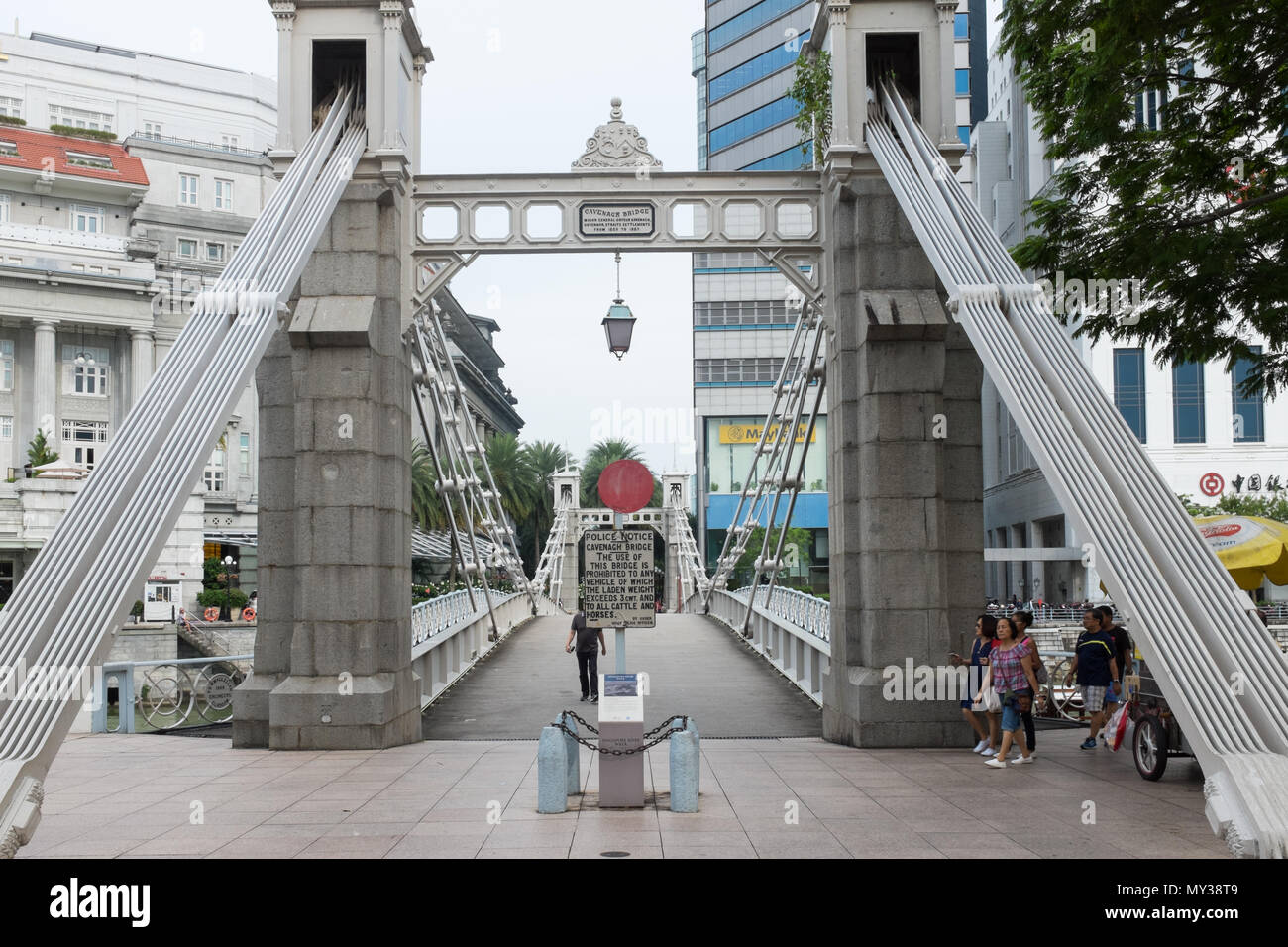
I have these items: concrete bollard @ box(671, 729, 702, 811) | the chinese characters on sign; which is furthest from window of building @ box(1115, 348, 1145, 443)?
concrete bollard @ box(671, 729, 702, 811)

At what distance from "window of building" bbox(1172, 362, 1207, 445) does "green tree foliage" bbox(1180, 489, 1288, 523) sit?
104 inches

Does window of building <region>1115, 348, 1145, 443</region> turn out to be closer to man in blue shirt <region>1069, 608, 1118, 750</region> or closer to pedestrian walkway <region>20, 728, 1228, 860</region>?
man in blue shirt <region>1069, 608, 1118, 750</region>

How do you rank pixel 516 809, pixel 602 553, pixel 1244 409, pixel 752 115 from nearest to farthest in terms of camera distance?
pixel 516 809, pixel 602 553, pixel 1244 409, pixel 752 115

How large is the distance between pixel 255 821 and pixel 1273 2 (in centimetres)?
975

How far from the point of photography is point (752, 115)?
78.9 metres

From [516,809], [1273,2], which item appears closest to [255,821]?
[516,809]

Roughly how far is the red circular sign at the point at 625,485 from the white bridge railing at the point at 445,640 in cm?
695

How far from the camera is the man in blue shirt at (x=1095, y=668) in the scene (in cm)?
1359

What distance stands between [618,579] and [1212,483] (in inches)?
1591

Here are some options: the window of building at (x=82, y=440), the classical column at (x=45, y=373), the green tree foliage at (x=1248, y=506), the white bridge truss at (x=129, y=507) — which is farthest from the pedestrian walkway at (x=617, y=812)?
the window of building at (x=82, y=440)

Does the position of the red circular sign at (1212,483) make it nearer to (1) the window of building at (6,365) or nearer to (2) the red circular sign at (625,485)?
(2) the red circular sign at (625,485)

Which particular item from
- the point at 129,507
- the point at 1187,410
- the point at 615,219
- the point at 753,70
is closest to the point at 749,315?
the point at 753,70
